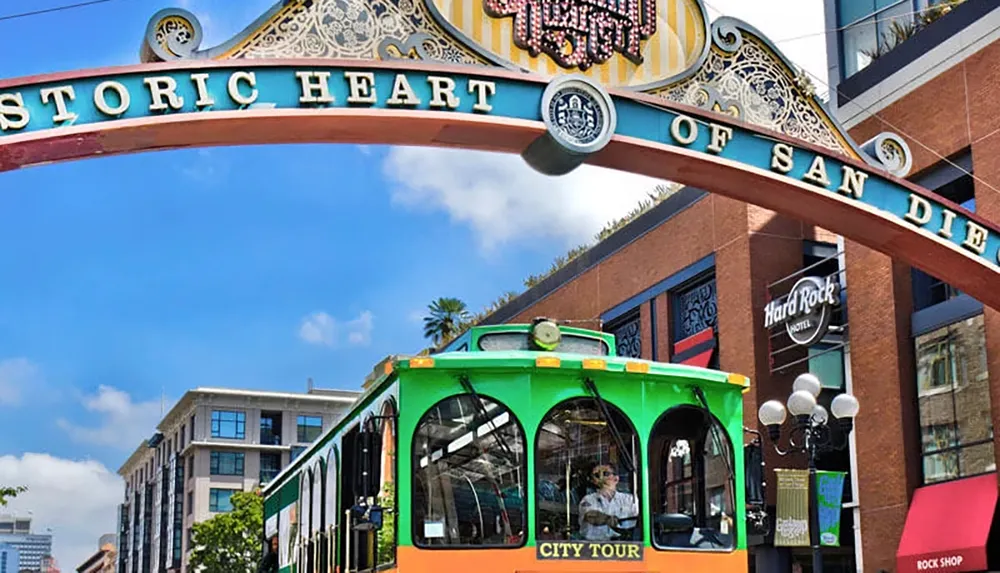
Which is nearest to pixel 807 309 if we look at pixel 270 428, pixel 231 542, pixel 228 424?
pixel 231 542

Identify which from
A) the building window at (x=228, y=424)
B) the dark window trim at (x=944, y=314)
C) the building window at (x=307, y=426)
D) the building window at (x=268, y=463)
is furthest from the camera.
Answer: the building window at (x=307, y=426)

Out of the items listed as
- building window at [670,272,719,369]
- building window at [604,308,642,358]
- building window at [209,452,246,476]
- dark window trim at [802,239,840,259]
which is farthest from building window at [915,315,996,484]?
building window at [209,452,246,476]

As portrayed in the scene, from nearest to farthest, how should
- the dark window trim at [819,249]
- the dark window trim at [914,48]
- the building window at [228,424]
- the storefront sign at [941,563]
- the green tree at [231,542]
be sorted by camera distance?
1. the storefront sign at [941,563]
2. the dark window trim at [914,48]
3. the dark window trim at [819,249]
4. the green tree at [231,542]
5. the building window at [228,424]

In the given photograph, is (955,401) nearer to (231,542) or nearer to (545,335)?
(545,335)

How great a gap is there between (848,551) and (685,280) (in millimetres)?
7297

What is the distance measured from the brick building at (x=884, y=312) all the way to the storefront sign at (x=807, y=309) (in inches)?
10.0

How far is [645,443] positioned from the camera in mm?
10977

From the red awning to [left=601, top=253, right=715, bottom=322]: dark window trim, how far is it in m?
8.44

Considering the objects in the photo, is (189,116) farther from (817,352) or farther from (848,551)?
(848,551)

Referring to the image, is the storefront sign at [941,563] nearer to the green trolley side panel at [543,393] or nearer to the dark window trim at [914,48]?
the dark window trim at [914,48]

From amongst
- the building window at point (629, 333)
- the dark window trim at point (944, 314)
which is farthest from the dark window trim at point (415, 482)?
the building window at point (629, 333)

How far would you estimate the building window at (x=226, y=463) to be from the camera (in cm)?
9331

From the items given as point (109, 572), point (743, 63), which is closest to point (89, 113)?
→ point (743, 63)

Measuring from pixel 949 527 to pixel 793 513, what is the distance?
251cm
